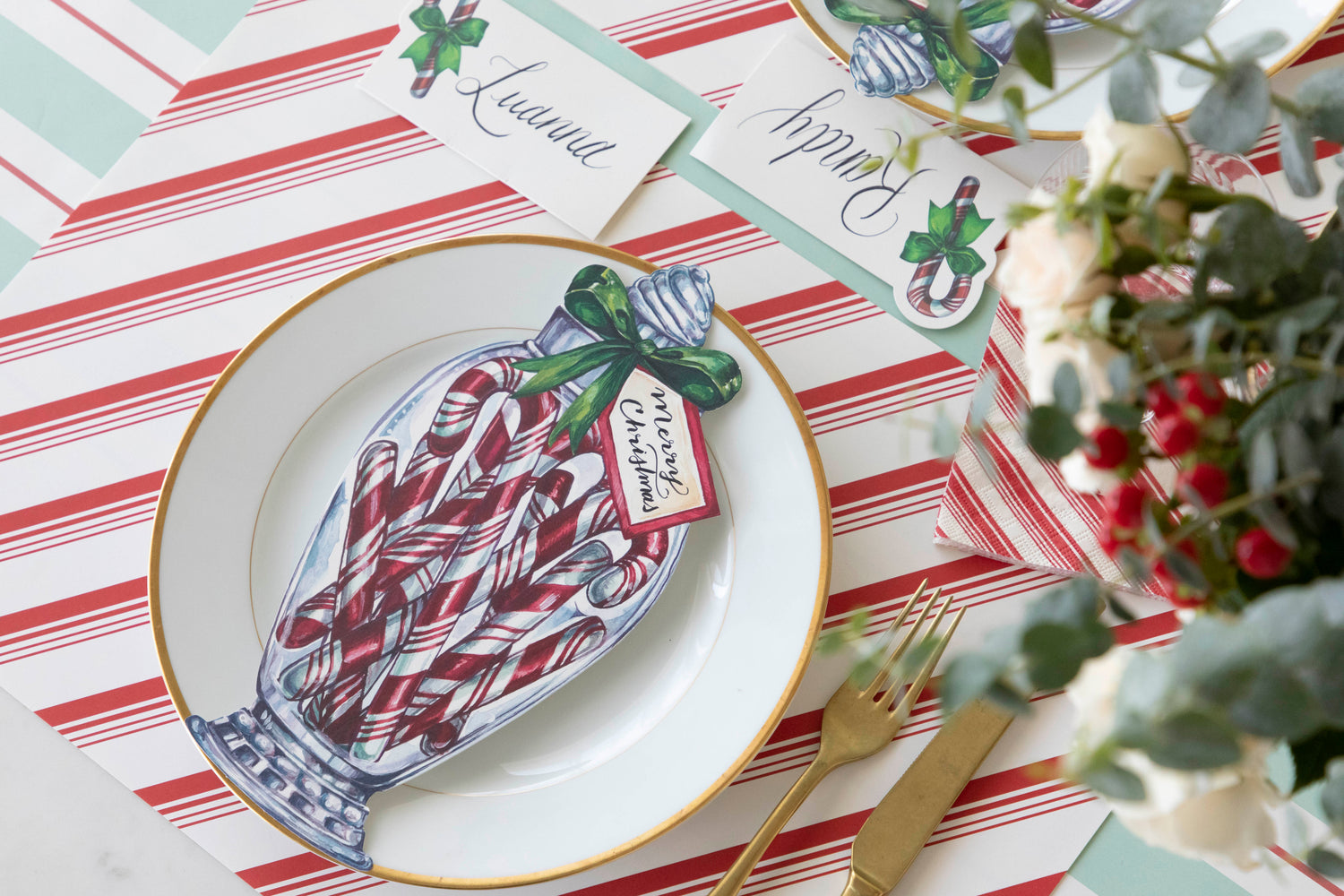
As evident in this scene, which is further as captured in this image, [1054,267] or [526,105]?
[526,105]

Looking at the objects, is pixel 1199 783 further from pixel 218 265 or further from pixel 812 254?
pixel 218 265

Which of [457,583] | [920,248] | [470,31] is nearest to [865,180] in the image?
[920,248]

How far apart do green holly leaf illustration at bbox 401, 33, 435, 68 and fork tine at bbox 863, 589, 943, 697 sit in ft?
1.83

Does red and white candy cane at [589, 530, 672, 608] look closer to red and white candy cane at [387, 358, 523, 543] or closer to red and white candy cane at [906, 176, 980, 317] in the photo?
red and white candy cane at [387, 358, 523, 543]

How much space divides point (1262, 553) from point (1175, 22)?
20 cm

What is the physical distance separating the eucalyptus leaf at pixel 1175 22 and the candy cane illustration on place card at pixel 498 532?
1.14 feet

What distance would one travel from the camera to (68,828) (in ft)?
2.29

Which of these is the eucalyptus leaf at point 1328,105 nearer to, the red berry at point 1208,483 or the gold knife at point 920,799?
the red berry at point 1208,483

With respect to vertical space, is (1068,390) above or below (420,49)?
below

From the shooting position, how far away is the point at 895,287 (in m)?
0.73

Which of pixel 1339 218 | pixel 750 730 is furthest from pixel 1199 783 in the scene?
pixel 750 730

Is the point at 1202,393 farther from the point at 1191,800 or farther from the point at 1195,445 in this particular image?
the point at 1191,800

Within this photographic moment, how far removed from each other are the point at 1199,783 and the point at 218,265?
72 centimetres

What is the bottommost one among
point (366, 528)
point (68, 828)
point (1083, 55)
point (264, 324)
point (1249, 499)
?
point (68, 828)
